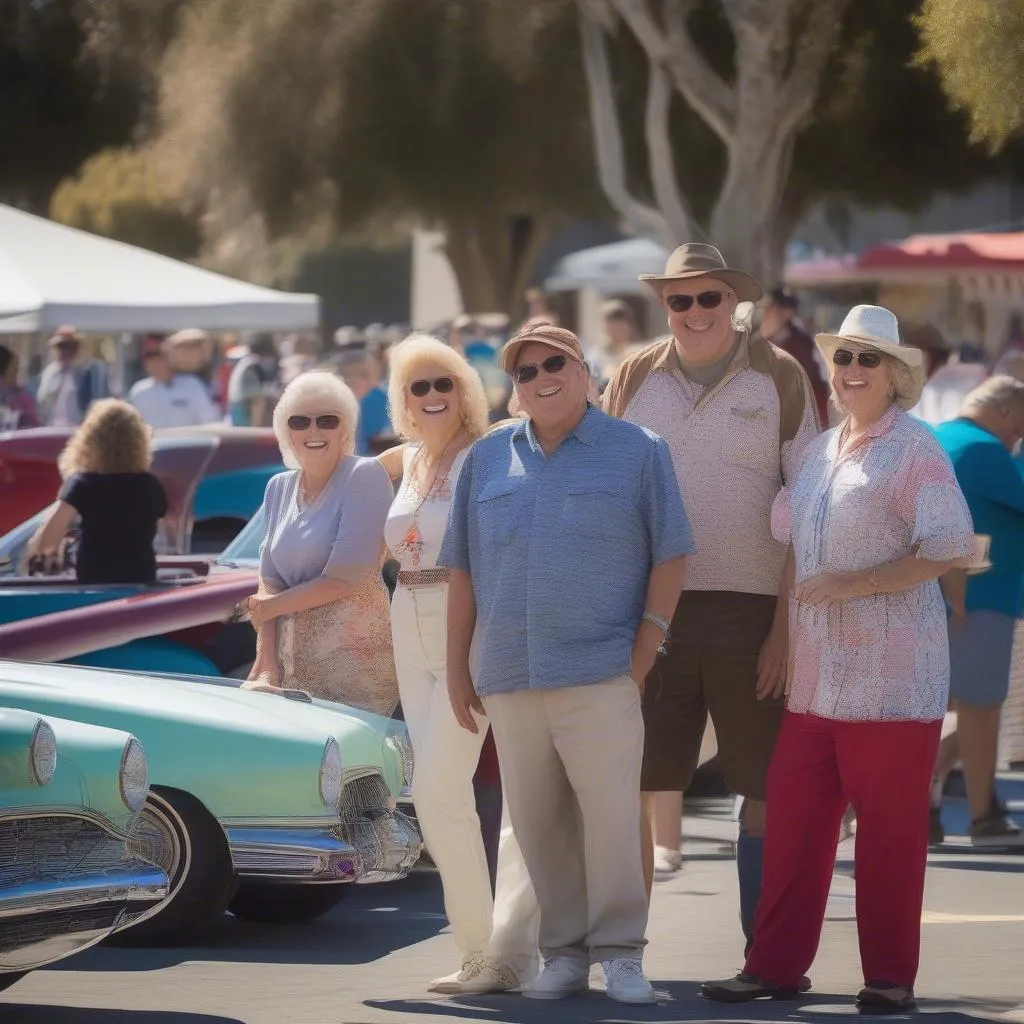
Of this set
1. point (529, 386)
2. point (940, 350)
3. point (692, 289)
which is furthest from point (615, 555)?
point (940, 350)

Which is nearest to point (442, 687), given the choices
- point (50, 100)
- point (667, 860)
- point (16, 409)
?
point (667, 860)

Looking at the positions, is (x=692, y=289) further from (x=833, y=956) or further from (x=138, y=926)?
(x=138, y=926)

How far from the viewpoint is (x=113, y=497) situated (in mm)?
10305

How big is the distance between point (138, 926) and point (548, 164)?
74.3 feet

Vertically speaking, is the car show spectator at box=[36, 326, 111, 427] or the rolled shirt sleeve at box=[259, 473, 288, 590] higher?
the car show spectator at box=[36, 326, 111, 427]

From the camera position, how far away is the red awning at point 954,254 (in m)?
22.5

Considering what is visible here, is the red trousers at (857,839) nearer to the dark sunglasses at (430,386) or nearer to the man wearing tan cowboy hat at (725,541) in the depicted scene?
the man wearing tan cowboy hat at (725,541)

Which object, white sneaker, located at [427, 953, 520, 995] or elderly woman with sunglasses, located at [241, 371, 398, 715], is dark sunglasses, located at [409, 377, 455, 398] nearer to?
elderly woman with sunglasses, located at [241, 371, 398, 715]

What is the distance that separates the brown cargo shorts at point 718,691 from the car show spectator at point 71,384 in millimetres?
15999

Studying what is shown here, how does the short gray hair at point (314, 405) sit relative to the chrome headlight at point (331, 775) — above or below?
above

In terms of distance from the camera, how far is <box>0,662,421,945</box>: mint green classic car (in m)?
7.80

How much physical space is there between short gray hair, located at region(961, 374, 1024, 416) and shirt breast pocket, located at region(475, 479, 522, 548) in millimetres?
3840

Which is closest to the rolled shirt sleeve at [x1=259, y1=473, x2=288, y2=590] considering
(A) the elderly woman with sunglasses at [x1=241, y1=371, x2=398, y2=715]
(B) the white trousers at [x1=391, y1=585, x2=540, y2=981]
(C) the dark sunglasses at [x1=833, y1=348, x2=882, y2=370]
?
(A) the elderly woman with sunglasses at [x1=241, y1=371, x2=398, y2=715]

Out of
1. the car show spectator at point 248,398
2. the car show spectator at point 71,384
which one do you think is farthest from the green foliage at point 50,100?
the car show spectator at point 248,398
